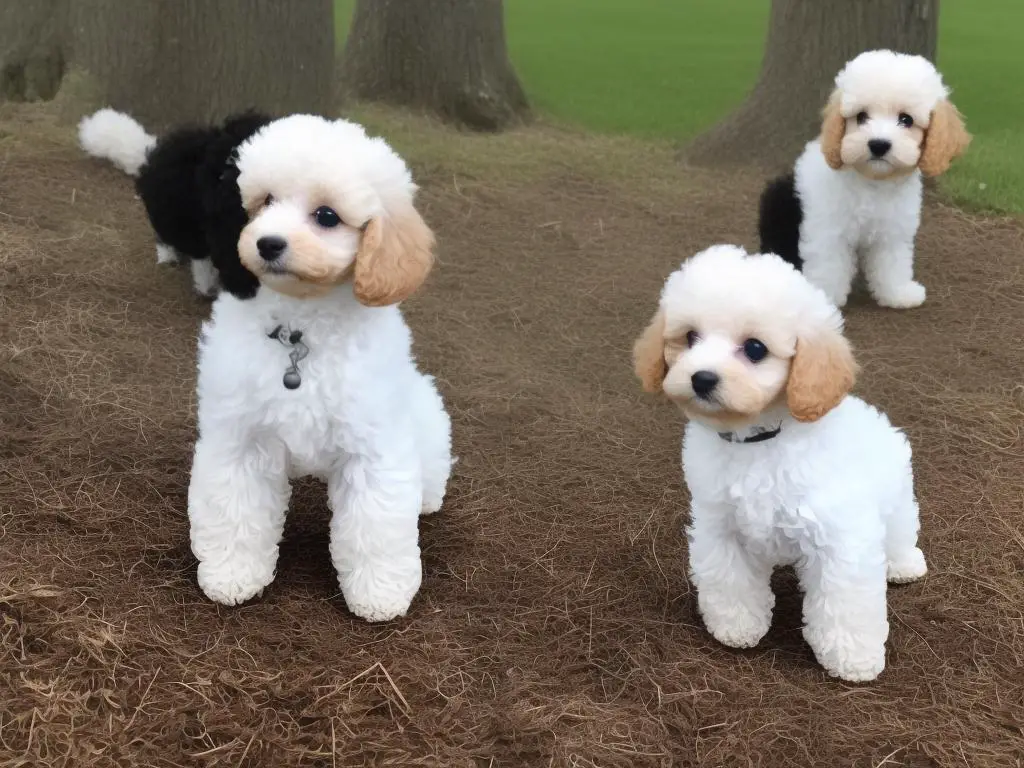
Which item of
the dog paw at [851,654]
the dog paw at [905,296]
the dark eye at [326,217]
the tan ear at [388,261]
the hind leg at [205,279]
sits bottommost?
the dog paw at [905,296]

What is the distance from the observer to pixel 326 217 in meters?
2.64

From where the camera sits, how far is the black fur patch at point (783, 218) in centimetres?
580

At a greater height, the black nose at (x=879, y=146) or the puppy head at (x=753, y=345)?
the puppy head at (x=753, y=345)

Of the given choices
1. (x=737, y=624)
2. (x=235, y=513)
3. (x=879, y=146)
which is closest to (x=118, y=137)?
(x=235, y=513)

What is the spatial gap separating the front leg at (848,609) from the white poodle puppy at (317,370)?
3.94 feet

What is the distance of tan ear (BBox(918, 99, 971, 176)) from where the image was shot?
5168 mm

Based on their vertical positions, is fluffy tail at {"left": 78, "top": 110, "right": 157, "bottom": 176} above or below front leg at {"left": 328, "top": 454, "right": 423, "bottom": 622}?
above

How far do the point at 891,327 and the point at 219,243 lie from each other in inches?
165

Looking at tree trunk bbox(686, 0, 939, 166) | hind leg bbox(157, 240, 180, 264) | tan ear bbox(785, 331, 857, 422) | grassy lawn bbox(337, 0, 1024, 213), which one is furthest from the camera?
grassy lawn bbox(337, 0, 1024, 213)

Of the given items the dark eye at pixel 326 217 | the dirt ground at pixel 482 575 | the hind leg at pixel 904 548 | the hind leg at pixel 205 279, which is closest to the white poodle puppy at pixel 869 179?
the dirt ground at pixel 482 575

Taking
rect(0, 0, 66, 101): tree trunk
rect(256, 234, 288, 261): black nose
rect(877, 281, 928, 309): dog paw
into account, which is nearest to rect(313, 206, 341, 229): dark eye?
rect(256, 234, 288, 261): black nose

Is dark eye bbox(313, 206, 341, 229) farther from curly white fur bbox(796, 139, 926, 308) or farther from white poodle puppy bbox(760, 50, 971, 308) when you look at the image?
curly white fur bbox(796, 139, 926, 308)

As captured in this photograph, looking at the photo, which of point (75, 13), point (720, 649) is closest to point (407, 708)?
point (720, 649)

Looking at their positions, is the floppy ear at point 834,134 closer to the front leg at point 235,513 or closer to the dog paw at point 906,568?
the dog paw at point 906,568
